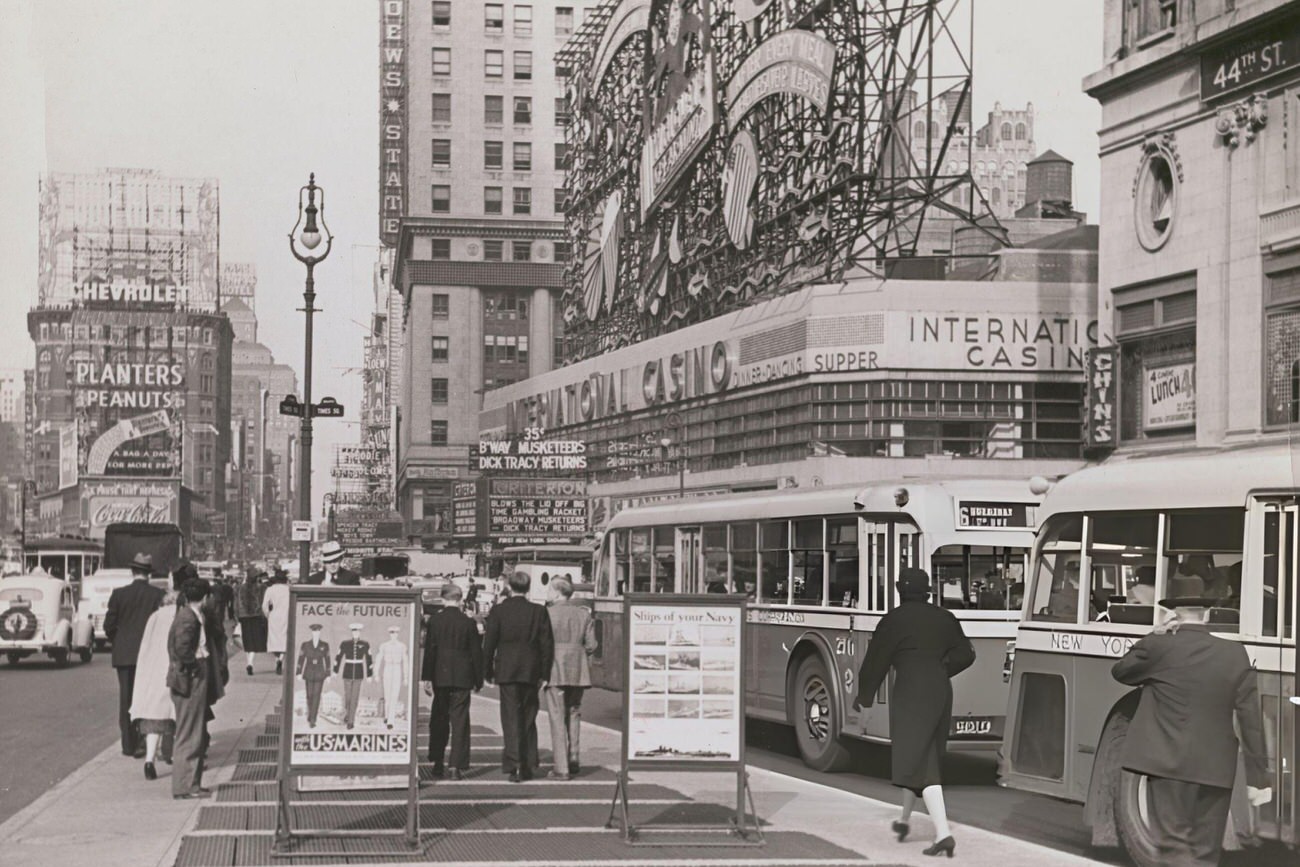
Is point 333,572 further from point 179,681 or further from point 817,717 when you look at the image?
point 179,681

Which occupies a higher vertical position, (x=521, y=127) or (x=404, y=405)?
(x=521, y=127)

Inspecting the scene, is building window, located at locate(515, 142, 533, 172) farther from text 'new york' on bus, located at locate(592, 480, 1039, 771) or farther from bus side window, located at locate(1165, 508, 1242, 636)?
bus side window, located at locate(1165, 508, 1242, 636)

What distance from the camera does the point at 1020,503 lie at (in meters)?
17.3

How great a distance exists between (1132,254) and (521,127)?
98.0 m

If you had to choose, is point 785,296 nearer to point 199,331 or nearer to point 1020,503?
point 1020,503

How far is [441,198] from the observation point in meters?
134

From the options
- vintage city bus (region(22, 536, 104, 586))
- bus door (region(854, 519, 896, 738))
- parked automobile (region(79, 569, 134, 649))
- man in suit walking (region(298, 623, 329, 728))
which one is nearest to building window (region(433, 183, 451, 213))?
vintage city bus (region(22, 536, 104, 586))

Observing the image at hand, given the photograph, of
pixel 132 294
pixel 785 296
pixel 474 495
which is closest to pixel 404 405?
pixel 132 294

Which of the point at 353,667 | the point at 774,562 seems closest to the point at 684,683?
the point at 353,667

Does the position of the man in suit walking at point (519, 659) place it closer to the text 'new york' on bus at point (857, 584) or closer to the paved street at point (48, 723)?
the text 'new york' on bus at point (857, 584)

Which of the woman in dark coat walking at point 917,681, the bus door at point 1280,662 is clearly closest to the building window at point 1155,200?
Result: the woman in dark coat walking at point 917,681

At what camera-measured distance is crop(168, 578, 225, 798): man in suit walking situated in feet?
47.8

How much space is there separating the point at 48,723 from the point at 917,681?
15.0 metres

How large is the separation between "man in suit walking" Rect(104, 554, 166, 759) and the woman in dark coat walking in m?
8.81
